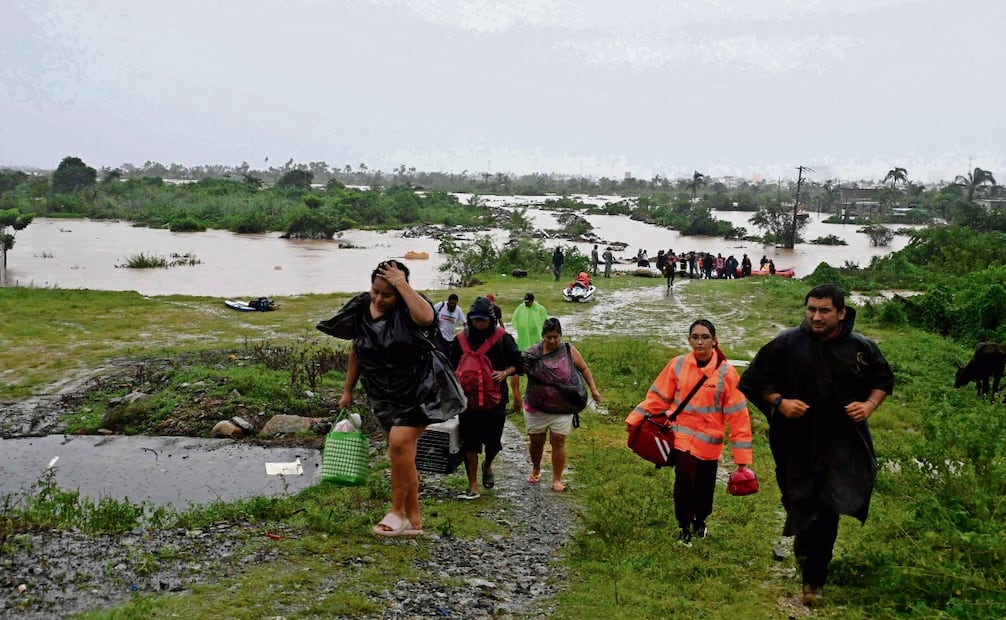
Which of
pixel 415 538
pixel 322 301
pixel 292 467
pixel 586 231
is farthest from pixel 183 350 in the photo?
pixel 586 231

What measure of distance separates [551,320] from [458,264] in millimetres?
25520

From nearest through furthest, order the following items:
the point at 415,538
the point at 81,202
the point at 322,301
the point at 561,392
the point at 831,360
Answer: the point at 831,360 → the point at 415,538 → the point at 561,392 → the point at 322,301 → the point at 81,202

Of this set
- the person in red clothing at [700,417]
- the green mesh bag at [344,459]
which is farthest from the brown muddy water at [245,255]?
the person in red clothing at [700,417]

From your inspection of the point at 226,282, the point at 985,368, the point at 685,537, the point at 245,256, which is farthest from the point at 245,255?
the point at 685,537

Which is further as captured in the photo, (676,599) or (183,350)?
(183,350)

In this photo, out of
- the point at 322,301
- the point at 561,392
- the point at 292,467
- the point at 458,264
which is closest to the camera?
the point at 561,392

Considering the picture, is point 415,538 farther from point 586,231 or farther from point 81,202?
point 81,202

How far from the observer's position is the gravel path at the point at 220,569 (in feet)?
11.7

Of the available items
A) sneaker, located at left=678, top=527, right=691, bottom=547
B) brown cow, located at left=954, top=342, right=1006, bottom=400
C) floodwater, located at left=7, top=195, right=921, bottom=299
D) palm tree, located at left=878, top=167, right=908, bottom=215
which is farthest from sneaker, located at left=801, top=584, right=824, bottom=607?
palm tree, located at left=878, top=167, right=908, bottom=215

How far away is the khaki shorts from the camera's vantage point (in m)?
5.62

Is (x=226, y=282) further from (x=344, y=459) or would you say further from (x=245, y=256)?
(x=344, y=459)

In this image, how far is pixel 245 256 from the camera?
130ft

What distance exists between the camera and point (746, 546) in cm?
474

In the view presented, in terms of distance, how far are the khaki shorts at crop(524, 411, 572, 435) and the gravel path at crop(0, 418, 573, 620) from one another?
80cm
